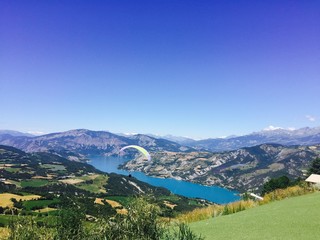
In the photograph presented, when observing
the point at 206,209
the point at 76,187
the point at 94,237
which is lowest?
the point at 76,187

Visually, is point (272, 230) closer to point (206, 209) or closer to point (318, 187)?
point (206, 209)

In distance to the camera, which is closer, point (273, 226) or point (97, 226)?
point (97, 226)

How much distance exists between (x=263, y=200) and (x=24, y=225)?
36.7ft

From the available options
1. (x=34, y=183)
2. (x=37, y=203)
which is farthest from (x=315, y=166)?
(x=34, y=183)

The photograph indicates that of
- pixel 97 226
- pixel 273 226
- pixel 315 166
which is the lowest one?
pixel 315 166

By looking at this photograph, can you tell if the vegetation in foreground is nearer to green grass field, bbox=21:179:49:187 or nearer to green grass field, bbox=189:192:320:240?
green grass field, bbox=189:192:320:240

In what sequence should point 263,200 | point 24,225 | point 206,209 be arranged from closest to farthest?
point 24,225 → point 206,209 → point 263,200

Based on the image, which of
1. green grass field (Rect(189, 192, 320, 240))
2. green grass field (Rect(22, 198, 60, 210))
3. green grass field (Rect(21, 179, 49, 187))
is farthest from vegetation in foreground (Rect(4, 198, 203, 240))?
green grass field (Rect(21, 179, 49, 187))

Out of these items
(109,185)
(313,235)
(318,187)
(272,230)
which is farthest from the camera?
(109,185)

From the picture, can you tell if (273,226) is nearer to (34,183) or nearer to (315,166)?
(315,166)

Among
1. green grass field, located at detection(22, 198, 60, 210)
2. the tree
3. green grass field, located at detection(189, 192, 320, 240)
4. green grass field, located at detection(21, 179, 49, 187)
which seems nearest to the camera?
green grass field, located at detection(189, 192, 320, 240)

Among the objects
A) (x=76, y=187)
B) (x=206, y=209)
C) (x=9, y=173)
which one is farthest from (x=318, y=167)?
(x=9, y=173)

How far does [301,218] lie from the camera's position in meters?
8.48

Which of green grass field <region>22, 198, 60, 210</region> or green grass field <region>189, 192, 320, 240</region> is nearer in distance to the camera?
green grass field <region>189, 192, 320, 240</region>
